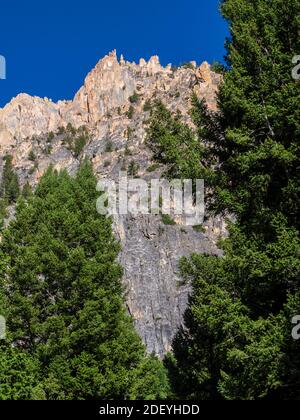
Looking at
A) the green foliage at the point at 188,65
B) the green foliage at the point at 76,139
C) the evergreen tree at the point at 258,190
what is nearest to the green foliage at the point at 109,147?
the green foliage at the point at 76,139

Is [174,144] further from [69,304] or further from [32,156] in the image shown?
[32,156]

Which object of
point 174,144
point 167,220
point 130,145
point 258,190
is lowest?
point 258,190

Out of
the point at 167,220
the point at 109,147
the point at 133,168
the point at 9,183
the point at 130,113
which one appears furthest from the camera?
the point at 130,113

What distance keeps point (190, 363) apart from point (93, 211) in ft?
31.4

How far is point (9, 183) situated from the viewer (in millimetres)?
113562

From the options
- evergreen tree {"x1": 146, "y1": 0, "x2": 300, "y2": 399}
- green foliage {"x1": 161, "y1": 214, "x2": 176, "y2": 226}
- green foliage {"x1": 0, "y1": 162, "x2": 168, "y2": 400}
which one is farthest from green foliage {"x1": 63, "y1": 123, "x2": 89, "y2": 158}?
evergreen tree {"x1": 146, "y1": 0, "x2": 300, "y2": 399}

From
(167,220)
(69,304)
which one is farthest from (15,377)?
(167,220)

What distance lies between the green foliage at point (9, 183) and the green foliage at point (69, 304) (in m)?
86.9

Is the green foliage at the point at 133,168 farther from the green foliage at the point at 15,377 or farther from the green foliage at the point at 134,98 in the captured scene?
the green foliage at the point at 15,377

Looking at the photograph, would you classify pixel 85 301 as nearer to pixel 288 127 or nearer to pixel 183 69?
pixel 288 127

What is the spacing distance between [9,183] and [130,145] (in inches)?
A: 1137

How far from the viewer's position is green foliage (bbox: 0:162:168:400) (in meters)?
15.2

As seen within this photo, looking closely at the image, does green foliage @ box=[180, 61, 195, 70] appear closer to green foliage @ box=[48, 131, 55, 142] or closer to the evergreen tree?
green foliage @ box=[48, 131, 55, 142]
